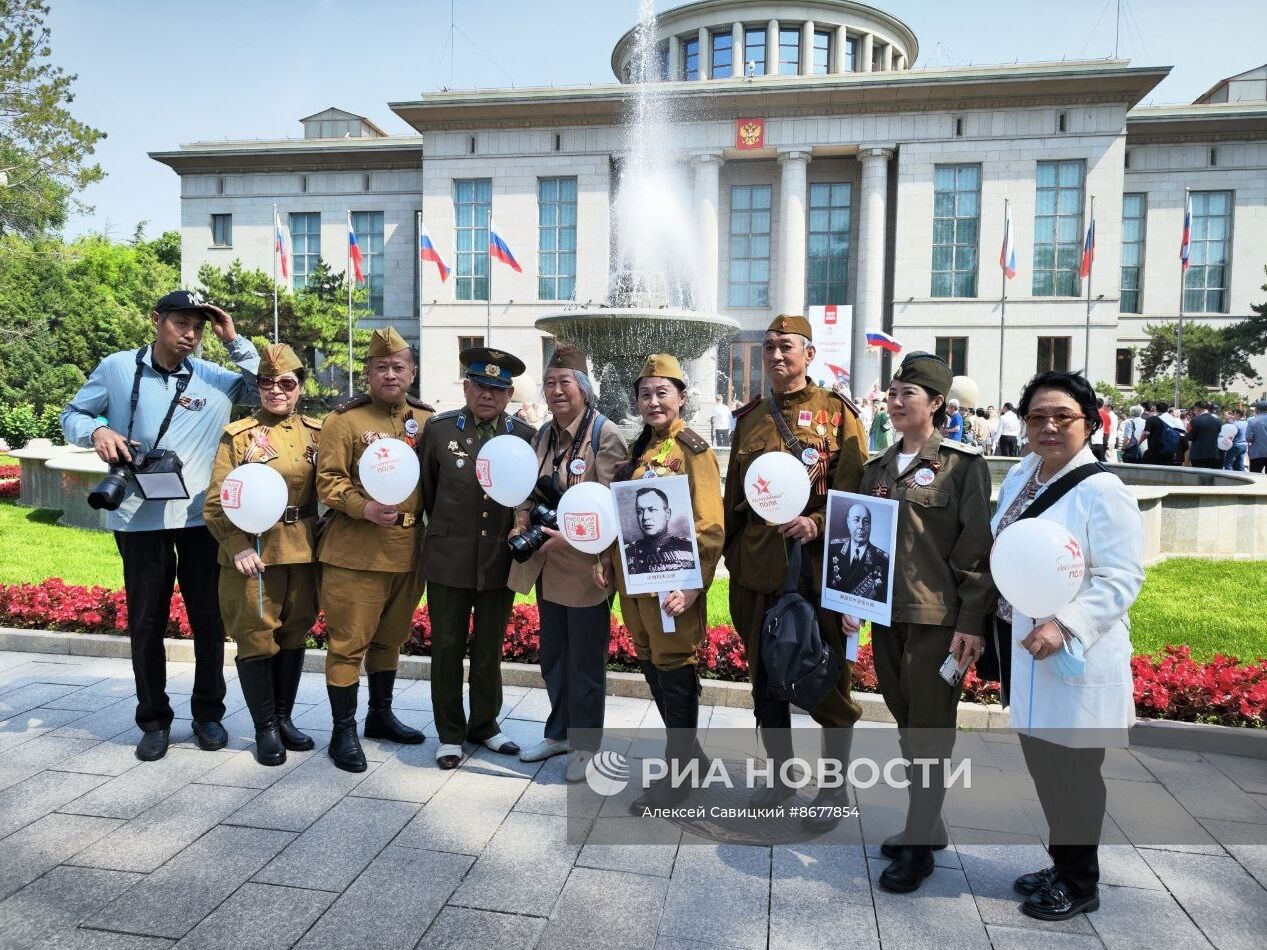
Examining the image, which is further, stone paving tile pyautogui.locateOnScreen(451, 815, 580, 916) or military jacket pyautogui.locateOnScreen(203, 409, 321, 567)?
military jacket pyautogui.locateOnScreen(203, 409, 321, 567)

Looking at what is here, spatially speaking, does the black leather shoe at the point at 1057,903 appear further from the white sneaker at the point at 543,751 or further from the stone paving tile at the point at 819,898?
the white sneaker at the point at 543,751

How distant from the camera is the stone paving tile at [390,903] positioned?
3053 millimetres

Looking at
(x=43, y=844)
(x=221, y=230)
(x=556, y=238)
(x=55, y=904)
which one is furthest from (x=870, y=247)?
(x=55, y=904)

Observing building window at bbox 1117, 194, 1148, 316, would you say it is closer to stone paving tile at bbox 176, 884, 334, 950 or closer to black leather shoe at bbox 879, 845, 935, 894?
black leather shoe at bbox 879, 845, 935, 894

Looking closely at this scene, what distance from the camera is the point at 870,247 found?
3650 cm

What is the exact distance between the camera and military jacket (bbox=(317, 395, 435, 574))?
4570 millimetres

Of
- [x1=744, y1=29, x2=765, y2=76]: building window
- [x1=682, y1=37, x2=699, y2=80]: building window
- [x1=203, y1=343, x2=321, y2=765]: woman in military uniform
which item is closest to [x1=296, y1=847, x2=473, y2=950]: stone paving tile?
[x1=203, y1=343, x2=321, y2=765]: woman in military uniform

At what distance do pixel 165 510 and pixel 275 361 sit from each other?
104 centimetres

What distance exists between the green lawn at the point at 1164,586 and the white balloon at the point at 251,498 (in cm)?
420

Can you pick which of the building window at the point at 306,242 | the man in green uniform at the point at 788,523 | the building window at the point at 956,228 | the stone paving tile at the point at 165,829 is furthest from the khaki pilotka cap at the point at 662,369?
the building window at the point at 306,242

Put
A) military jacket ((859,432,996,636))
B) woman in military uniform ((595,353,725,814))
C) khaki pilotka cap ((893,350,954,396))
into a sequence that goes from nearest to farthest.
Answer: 1. military jacket ((859,432,996,636))
2. khaki pilotka cap ((893,350,954,396))
3. woman in military uniform ((595,353,725,814))

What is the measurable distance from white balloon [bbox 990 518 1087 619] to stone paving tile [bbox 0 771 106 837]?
4.43m

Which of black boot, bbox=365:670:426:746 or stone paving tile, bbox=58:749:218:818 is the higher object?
black boot, bbox=365:670:426:746

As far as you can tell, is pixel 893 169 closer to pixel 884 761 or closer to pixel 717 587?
pixel 717 587
